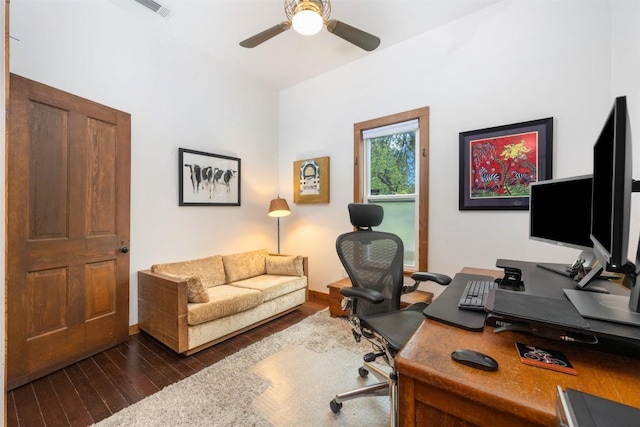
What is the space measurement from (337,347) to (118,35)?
3.56m

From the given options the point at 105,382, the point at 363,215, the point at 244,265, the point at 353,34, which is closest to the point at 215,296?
the point at 244,265

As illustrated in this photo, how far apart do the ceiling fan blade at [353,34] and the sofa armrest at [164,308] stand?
2.38 m

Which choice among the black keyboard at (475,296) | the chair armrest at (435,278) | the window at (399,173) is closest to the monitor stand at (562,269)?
the black keyboard at (475,296)

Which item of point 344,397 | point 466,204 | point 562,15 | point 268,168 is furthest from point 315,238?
point 562,15

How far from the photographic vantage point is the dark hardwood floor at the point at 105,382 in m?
1.64

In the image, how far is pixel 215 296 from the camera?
8.63ft

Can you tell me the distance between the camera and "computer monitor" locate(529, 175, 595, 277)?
1.32m

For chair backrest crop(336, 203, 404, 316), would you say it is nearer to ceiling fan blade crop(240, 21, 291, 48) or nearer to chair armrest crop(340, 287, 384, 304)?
chair armrest crop(340, 287, 384, 304)

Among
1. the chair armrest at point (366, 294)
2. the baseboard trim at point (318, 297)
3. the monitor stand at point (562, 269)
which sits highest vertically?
the monitor stand at point (562, 269)

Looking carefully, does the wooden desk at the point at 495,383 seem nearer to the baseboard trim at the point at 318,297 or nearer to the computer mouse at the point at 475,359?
the computer mouse at the point at 475,359

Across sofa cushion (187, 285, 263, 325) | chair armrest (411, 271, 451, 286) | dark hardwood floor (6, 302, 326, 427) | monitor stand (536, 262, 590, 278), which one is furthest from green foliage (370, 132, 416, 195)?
dark hardwood floor (6, 302, 326, 427)

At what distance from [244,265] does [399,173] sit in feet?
7.31

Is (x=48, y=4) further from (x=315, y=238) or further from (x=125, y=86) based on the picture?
(x=315, y=238)

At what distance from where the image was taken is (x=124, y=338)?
2.51 metres
